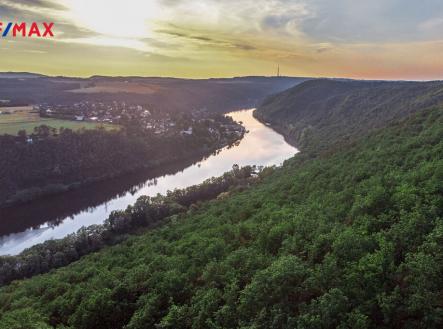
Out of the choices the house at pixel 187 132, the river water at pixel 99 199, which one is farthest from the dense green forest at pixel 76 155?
the house at pixel 187 132

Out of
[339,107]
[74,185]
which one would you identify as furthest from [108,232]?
[339,107]

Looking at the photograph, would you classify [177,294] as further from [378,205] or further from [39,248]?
[39,248]

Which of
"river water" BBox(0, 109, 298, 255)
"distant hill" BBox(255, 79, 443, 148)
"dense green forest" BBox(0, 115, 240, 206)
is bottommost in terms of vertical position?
"river water" BBox(0, 109, 298, 255)

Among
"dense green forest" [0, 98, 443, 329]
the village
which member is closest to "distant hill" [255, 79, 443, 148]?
the village

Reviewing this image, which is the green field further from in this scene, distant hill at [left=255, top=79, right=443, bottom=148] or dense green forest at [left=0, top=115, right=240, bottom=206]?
distant hill at [left=255, top=79, right=443, bottom=148]

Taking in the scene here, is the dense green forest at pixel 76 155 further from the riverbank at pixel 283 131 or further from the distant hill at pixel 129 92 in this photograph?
the distant hill at pixel 129 92

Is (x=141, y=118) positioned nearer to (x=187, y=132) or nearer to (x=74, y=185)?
(x=187, y=132)
